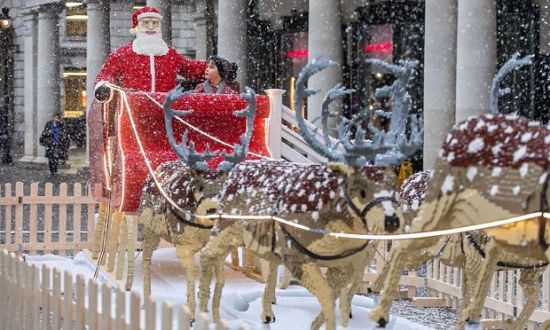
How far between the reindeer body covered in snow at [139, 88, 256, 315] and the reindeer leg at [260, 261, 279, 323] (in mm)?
440

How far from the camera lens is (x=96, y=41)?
121 feet

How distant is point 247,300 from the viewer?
11086 millimetres

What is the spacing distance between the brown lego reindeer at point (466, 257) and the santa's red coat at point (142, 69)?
14.0 ft

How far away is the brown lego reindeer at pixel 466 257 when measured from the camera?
25.3 feet

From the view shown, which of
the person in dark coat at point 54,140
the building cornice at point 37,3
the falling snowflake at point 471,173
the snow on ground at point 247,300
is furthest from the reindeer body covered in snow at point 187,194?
the building cornice at point 37,3

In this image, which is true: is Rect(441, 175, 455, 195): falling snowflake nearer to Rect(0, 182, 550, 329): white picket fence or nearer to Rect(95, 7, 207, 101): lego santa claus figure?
Rect(0, 182, 550, 329): white picket fence

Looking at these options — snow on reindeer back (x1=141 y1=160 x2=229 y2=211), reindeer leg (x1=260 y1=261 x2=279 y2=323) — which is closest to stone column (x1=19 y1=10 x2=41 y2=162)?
snow on reindeer back (x1=141 y1=160 x2=229 y2=211)

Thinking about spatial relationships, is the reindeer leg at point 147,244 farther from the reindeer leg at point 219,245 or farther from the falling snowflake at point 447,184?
the falling snowflake at point 447,184

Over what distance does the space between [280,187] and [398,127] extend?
1106 mm

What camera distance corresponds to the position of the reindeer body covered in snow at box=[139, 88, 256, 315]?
9.49 meters

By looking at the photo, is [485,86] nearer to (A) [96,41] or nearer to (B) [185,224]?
(B) [185,224]

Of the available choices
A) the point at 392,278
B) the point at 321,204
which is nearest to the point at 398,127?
the point at 321,204

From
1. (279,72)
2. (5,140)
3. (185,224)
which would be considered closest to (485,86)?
(185,224)

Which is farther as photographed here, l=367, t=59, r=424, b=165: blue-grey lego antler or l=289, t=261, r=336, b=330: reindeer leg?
l=289, t=261, r=336, b=330: reindeer leg
